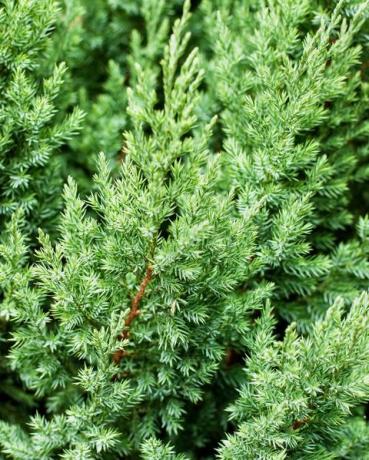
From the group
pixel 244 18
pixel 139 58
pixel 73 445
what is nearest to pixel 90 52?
pixel 139 58

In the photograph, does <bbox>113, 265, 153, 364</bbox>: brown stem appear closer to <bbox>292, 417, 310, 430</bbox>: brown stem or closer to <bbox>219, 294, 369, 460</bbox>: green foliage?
<bbox>219, 294, 369, 460</bbox>: green foliage

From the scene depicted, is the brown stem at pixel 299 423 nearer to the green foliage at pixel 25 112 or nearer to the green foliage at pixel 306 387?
the green foliage at pixel 306 387

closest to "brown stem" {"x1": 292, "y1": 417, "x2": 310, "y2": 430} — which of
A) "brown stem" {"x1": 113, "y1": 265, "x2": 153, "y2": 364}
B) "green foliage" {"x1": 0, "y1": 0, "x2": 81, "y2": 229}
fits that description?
"brown stem" {"x1": 113, "y1": 265, "x2": 153, "y2": 364}

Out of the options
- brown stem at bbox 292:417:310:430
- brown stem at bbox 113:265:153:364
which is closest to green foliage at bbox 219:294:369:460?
brown stem at bbox 292:417:310:430

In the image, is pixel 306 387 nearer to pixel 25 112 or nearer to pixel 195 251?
pixel 195 251

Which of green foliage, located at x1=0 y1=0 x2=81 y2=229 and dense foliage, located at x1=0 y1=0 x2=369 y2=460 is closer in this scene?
dense foliage, located at x1=0 y1=0 x2=369 y2=460

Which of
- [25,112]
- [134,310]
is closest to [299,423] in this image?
[134,310]
